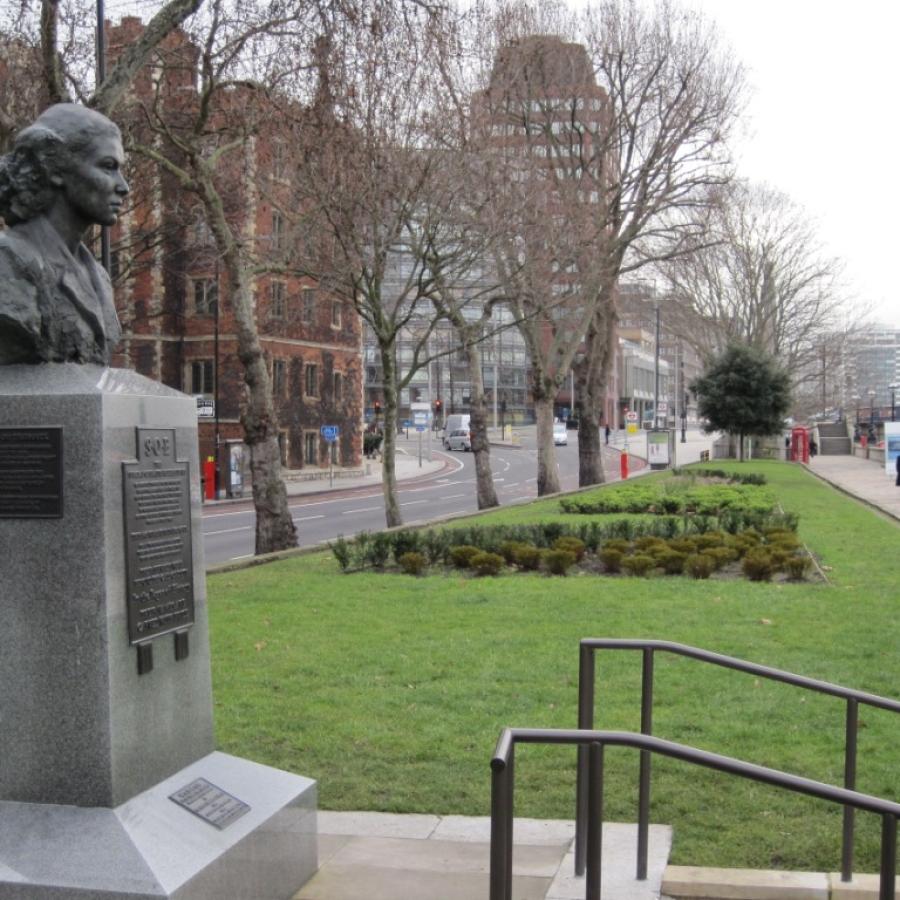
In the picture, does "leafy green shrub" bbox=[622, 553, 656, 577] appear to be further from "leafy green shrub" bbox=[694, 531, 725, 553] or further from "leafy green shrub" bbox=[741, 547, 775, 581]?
"leafy green shrub" bbox=[694, 531, 725, 553]

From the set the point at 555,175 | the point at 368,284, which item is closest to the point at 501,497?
the point at 555,175

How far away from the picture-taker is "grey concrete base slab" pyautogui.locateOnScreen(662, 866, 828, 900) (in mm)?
4613

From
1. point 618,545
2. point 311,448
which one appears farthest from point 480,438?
point 311,448

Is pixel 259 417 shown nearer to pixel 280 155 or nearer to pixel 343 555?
pixel 280 155

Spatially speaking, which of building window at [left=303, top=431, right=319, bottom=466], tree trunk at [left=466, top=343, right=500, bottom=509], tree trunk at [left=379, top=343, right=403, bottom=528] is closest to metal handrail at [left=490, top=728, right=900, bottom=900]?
tree trunk at [left=379, top=343, right=403, bottom=528]

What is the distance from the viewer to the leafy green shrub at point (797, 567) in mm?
13299

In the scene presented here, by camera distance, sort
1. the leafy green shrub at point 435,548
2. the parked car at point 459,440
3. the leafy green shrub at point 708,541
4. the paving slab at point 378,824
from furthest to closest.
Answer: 1. the parked car at point 459,440
2. the leafy green shrub at point 708,541
3. the leafy green shrub at point 435,548
4. the paving slab at point 378,824

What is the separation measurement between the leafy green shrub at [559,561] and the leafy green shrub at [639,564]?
0.68m

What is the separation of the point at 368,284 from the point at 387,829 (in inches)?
628

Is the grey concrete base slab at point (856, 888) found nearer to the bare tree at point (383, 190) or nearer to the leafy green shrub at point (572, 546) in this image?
the leafy green shrub at point (572, 546)

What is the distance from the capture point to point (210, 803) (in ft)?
15.4

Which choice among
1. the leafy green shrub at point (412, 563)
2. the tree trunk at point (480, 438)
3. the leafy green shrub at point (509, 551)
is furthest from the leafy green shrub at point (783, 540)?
the tree trunk at point (480, 438)

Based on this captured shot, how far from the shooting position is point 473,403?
30.7m

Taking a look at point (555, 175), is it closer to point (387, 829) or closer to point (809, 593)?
point (809, 593)
